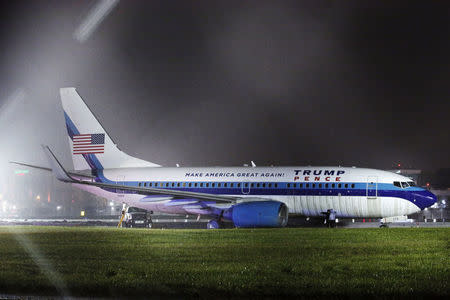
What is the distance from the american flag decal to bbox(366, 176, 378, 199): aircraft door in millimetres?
20140

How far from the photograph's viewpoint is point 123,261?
16.8m

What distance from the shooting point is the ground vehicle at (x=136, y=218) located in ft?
161

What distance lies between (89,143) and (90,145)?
6.9 inches

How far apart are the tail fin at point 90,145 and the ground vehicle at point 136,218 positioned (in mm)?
3890

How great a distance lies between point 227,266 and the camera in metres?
15.6

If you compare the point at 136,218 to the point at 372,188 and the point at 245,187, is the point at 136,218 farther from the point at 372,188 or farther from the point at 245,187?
the point at 372,188

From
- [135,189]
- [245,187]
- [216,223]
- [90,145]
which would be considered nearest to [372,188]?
[245,187]

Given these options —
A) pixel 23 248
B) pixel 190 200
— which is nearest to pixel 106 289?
pixel 23 248

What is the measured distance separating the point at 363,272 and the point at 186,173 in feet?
101

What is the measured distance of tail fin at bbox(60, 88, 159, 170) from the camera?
4822 centimetres

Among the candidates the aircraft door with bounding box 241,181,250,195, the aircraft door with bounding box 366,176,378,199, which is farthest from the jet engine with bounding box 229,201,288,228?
the aircraft door with bounding box 366,176,378,199

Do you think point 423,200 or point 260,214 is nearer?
point 260,214

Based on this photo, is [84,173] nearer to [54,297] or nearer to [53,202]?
[54,297]

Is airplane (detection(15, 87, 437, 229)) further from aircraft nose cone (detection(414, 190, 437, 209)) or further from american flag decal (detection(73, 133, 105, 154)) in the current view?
american flag decal (detection(73, 133, 105, 154))
